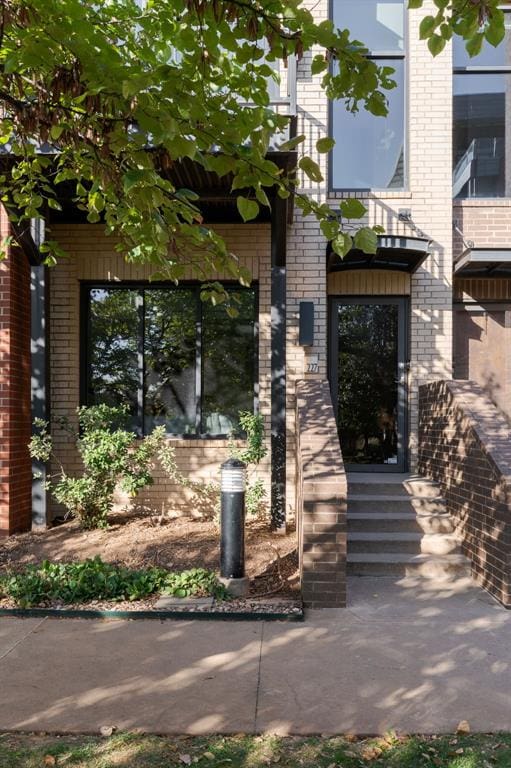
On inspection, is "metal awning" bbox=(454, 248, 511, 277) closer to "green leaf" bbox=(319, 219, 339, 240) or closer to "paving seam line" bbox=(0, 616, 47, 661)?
"green leaf" bbox=(319, 219, 339, 240)

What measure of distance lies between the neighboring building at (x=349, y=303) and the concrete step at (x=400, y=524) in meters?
1.26

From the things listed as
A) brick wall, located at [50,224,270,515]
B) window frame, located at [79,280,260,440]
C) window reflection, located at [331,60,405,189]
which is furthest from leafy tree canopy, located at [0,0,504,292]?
window reflection, located at [331,60,405,189]

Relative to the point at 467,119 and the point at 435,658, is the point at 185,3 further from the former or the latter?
the point at 467,119

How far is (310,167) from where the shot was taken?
3.30 m

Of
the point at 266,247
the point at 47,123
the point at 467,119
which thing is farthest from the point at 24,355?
the point at 467,119

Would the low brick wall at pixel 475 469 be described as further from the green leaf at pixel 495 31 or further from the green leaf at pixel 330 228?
the green leaf at pixel 495 31

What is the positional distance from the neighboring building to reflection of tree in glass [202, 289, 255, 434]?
0.02 meters

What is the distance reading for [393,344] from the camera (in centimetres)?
838

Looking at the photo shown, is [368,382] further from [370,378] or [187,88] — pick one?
[187,88]

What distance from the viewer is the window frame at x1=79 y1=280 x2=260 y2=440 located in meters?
8.03

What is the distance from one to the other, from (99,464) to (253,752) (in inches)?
168

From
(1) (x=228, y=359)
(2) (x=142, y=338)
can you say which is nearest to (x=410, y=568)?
(1) (x=228, y=359)

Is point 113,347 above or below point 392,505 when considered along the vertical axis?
above

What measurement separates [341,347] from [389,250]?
1555 millimetres
